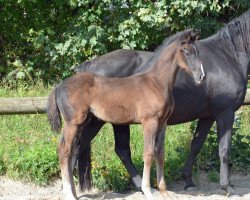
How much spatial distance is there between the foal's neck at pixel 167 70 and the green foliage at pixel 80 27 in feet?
17.8

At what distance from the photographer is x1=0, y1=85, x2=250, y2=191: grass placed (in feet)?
24.5

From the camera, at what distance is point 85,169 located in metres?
7.00

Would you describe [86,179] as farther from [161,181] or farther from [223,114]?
[223,114]

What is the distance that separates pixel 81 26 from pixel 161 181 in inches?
269

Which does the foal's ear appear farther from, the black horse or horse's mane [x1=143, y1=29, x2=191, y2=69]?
the black horse

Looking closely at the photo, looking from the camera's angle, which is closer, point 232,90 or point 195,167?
point 232,90

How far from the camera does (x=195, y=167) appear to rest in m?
8.14

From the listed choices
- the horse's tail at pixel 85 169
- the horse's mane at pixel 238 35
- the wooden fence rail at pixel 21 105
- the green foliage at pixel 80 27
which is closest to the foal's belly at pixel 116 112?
the horse's tail at pixel 85 169

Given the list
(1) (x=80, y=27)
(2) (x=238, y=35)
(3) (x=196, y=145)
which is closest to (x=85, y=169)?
(3) (x=196, y=145)

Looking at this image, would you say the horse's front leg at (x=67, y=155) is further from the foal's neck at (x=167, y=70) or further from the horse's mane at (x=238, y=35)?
the horse's mane at (x=238, y=35)

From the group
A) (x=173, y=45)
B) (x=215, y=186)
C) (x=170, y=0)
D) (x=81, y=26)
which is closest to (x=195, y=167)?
(x=215, y=186)

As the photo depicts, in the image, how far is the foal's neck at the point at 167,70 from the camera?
6385 mm

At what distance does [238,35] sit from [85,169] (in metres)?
2.31

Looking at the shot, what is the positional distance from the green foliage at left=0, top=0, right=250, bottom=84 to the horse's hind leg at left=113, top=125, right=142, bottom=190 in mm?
4859
